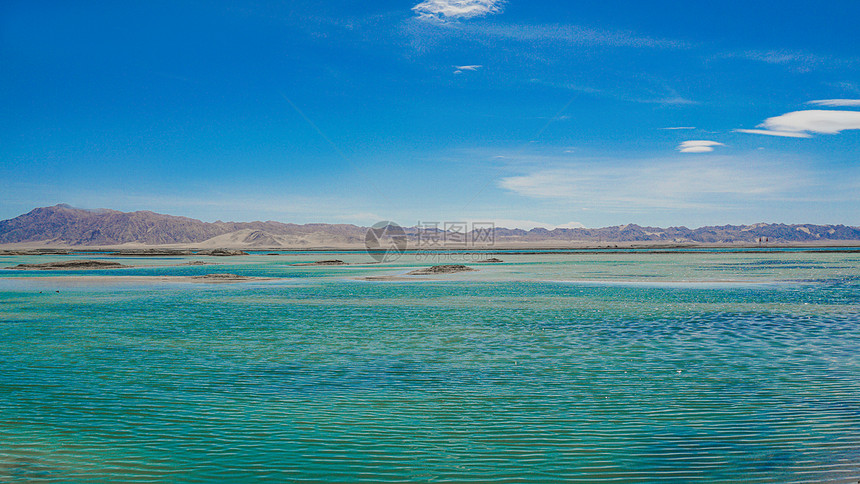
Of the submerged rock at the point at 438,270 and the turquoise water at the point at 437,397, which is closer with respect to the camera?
the turquoise water at the point at 437,397

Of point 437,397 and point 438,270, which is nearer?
point 437,397

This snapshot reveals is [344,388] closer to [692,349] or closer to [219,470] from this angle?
[219,470]

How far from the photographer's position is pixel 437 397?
1224 cm

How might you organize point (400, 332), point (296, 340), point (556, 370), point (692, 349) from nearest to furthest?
1. point (556, 370)
2. point (692, 349)
3. point (296, 340)
4. point (400, 332)

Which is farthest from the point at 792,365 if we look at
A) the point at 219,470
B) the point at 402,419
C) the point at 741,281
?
the point at 741,281

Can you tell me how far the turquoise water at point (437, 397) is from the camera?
855cm

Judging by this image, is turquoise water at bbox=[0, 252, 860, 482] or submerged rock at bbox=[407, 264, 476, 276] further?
submerged rock at bbox=[407, 264, 476, 276]

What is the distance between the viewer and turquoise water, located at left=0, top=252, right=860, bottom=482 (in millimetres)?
8547

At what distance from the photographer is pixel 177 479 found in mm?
8078

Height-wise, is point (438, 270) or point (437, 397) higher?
point (438, 270)

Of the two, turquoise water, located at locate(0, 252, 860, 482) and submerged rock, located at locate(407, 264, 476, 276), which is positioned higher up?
submerged rock, located at locate(407, 264, 476, 276)

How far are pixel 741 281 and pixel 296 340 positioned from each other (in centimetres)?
3950

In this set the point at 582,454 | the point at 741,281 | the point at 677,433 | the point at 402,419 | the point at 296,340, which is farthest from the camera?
the point at 741,281

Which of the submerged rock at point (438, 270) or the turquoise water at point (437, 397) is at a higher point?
the submerged rock at point (438, 270)
